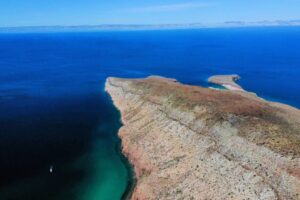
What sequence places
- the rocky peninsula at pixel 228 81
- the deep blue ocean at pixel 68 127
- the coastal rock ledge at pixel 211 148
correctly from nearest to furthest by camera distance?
1. the coastal rock ledge at pixel 211 148
2. the deep blue ocean at pixel 68 127
3. the rocky peninsula at pixel 228 81

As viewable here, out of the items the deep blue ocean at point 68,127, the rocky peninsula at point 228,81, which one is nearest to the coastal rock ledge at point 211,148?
the deep blue ocean at point 68,127

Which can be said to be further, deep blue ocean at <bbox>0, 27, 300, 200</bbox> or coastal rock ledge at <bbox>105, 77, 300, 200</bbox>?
deep blue ocean at <bbox>0, 27, 300, 200</bbox>

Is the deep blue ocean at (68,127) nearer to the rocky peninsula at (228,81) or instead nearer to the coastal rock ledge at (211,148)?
the rocky peninsula at (228,81)

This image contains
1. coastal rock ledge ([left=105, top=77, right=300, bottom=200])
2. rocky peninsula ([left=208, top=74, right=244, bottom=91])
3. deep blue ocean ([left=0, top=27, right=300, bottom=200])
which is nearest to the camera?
coastal rock ledge ([left=105, top=77, right=300, bottom=200])

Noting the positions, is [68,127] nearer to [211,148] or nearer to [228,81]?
[211,148]

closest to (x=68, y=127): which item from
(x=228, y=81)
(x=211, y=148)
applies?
(x=211, y=148)

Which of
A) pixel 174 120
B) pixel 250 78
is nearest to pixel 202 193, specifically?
pixel 174 120

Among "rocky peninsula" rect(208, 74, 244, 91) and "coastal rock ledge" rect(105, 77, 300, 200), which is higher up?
"coastal rock ledge" rect(105, 77, 300, 200)

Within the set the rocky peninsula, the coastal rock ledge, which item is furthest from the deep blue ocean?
the coastal rock ledge

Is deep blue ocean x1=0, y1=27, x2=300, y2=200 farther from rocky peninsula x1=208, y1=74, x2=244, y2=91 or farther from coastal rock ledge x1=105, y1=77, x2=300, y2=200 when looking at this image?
coastal rock ledge x1=105, y1=77, x2=300, y2=200
